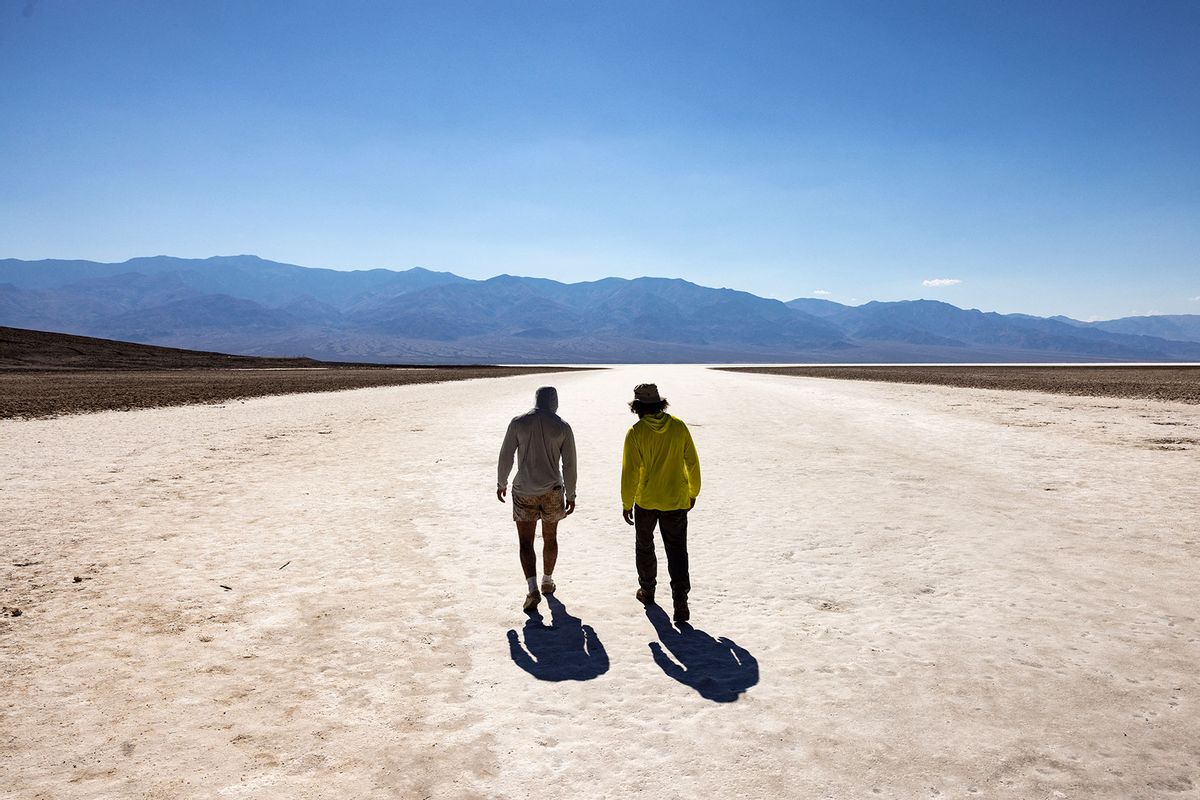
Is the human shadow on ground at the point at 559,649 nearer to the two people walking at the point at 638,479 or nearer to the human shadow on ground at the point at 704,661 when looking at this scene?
the two people walking at the point at 638,479

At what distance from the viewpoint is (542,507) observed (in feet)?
18.7

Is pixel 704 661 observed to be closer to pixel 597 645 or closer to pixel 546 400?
pixel 597 645

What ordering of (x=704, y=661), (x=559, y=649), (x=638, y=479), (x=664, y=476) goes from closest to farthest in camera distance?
1. (x=704, y=661)
2. (x=559, y=649)
3. (x=664, y=476)
4. (x=638, y=479)

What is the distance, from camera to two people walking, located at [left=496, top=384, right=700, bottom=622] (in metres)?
5.43

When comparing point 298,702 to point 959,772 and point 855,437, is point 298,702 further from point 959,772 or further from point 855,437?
point 855,437

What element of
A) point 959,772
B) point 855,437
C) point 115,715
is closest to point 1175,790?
point 959,772

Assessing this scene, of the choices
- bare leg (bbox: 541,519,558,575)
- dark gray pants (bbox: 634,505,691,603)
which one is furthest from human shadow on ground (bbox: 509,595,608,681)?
dark gray pants (bbox: 634,505,691,603)

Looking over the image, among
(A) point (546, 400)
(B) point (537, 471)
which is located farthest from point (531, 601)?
(A) point (546, 400)

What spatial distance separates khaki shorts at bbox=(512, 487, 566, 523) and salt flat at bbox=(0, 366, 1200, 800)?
2.78 ft

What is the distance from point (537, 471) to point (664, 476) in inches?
41.9

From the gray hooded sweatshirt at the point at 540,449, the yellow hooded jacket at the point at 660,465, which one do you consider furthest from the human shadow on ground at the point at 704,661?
the gray hooded sweatshirt at the point at 540,449

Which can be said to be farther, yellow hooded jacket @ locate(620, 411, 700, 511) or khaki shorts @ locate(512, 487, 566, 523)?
khaki shorts @ locate(512, 487, 566, 523)

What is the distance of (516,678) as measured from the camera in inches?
179

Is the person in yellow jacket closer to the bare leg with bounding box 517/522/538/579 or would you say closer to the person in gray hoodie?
the person in gray hoodie
